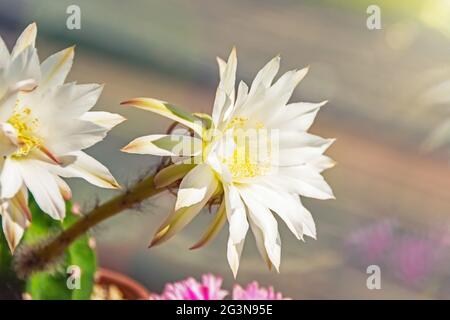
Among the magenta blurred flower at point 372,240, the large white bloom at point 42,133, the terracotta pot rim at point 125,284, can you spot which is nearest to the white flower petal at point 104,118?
the large white bloom at point 42,133

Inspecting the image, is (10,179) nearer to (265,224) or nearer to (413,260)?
(265,224)

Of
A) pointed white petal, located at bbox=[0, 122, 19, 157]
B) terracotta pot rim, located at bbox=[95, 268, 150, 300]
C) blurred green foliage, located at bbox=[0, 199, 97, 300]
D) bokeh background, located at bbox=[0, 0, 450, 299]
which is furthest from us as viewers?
bokeh background, located at bbox=[0, 0, 450, 299]

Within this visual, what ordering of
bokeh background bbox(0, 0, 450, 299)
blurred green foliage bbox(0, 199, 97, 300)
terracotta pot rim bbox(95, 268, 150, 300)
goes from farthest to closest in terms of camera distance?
bokeh background bbox(0, 0, 450, 299) → terracotta pot rim bbox(95, 268, 150, 300) → blurred green foliage bbox(0, 199, 97, 300)

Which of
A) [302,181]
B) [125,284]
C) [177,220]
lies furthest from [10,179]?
[125,284]

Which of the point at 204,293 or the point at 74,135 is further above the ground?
the point at 74,135

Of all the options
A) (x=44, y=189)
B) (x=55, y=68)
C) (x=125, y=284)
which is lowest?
(x=125, y=284)

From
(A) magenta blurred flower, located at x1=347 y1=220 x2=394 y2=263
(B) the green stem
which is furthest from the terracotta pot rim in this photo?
(A) magenta blurred flower, located at x1=347 y1=220 x2=394 y2=263

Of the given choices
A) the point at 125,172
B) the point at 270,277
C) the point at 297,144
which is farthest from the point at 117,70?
the point at 297,144

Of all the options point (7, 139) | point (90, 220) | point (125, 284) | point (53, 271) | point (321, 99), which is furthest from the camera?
point (321, 99)

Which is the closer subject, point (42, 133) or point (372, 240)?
point (42, 133)

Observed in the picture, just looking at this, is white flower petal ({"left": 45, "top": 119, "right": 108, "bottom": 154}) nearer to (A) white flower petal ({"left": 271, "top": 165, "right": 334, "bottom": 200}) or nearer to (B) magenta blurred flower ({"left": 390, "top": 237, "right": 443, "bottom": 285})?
(A) white flower petal ({"left": 271, "top": 165, "right": 334, "bottom": 200})
